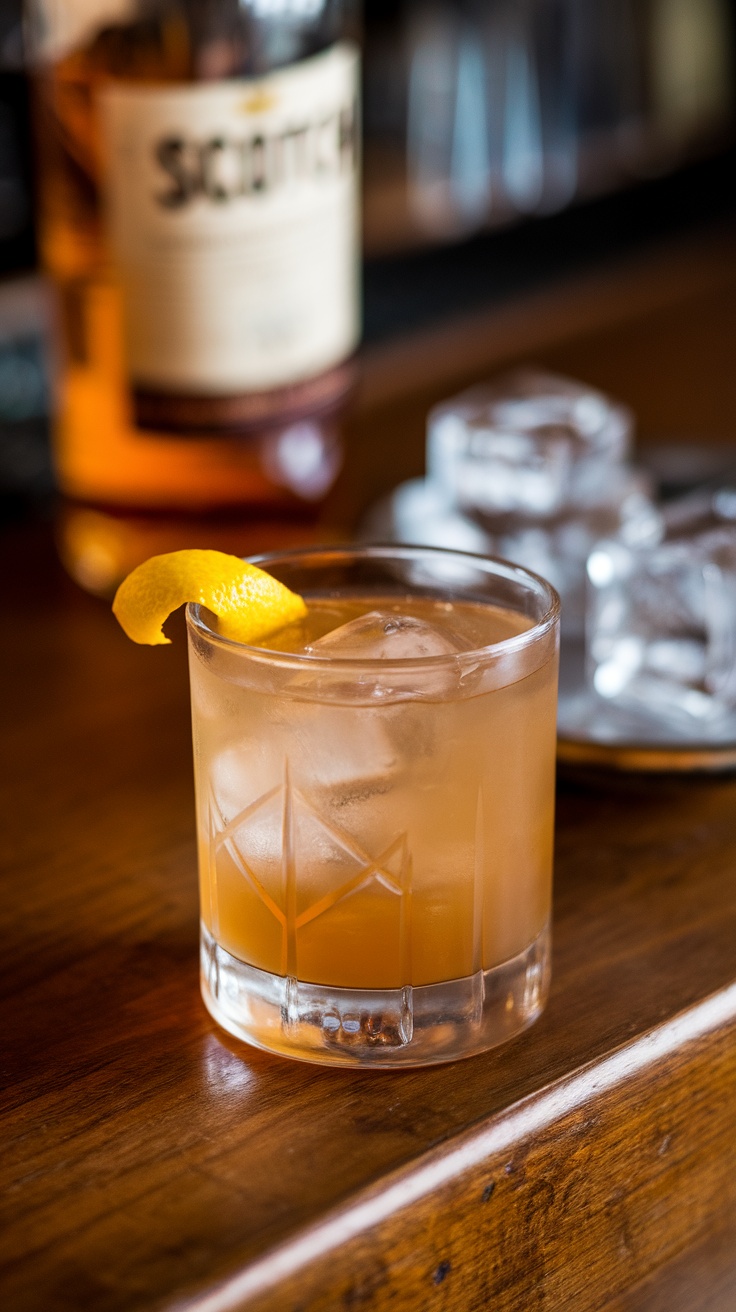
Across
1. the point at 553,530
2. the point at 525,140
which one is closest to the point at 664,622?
the point at 553,530

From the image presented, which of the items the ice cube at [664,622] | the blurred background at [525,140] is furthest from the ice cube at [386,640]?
the blurred background at [525,140]

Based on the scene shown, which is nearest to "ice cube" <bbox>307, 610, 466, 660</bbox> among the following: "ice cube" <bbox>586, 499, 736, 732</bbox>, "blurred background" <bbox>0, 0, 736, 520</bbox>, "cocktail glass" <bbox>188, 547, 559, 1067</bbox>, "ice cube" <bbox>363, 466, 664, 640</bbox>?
"cocktail glass" <bbox>188, 547, 559, 1067</bbox>

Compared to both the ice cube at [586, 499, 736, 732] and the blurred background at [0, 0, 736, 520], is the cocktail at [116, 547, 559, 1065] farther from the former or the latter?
the blurred background at [0, 0, 736, 520]

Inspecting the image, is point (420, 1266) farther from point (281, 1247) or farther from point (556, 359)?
point (556, 359)

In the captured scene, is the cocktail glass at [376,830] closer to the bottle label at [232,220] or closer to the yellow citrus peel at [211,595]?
the yellow citrus peel at [211,595]

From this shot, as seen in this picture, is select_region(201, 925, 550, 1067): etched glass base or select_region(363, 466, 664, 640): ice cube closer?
select_region(201, 925, 550, 1067): etched glass base

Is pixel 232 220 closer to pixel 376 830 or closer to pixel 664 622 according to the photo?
pixel 664 622
